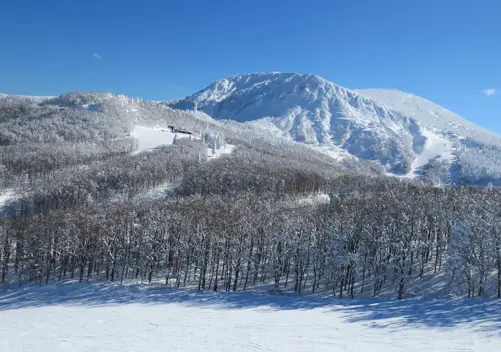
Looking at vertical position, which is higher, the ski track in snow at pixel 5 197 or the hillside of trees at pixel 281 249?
the ski track in snow at pixel 5 197

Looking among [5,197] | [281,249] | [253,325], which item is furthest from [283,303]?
[5,197]

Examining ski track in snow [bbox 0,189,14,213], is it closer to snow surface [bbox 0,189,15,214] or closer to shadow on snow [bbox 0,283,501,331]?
snow surface [bbox 0,189,15,214]

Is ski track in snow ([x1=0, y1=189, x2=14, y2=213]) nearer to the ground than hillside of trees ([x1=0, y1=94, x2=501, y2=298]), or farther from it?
farther from it

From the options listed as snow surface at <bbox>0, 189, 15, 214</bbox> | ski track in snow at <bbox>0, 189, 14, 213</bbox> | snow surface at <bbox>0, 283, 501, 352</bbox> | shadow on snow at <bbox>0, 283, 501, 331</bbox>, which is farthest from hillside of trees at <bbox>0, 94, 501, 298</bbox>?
ski track in snow at <bbox>0, 189, 14, 213</bbox>

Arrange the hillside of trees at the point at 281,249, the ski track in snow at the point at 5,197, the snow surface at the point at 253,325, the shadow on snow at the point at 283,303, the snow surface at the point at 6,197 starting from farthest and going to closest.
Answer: the ski track in snow at the point at 5,197
the snow surface at the point at 6,197
the hillside of trees at the point at 281,249
the shadow on snow at the point at 283,303
the snow surface at the point at 253,325

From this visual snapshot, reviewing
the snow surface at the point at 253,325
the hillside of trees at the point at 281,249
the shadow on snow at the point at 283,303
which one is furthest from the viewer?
the hillside of trees at the point at 281,249

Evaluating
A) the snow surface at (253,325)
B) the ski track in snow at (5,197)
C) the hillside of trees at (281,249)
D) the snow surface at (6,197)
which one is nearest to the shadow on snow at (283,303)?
the snow surface at (253,325)

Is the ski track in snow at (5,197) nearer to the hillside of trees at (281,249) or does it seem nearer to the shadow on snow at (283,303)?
the hillside of trees at (281,249)

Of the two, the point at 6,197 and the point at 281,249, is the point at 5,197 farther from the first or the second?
the point at 281,249

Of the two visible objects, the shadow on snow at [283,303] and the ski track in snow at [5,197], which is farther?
the ski track in snow at [5,197]
